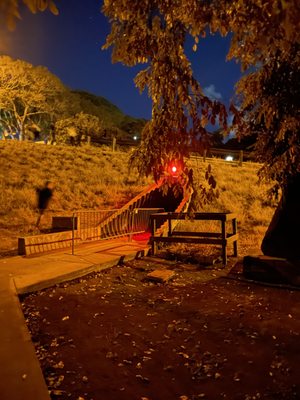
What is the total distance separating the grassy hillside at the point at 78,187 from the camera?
14.2 metres

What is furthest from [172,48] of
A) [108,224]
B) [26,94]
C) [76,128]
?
[76,128]

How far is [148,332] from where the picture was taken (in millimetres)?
5430

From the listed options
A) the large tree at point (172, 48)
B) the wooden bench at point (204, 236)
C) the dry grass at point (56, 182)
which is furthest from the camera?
the dry grass at point (56, 182)

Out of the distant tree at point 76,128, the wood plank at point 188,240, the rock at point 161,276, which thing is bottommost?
the rock at point 161,276

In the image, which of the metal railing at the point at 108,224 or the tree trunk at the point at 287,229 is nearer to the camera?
the tree trunk at the point at 287,229

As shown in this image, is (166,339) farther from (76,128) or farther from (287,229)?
(76,128)

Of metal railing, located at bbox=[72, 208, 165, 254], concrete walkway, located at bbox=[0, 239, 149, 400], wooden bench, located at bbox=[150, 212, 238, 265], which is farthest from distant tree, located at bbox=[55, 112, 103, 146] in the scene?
concrete walkway, located at bbox=[0, 239, 149, 400]

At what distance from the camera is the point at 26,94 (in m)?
36.8

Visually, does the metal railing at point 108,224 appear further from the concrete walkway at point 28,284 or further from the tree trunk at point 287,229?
the tree trunk at point 287,229

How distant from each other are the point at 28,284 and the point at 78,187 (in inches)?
449

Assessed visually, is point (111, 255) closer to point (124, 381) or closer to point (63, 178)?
point (124, 381)

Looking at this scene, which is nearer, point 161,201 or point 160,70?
point 160,70

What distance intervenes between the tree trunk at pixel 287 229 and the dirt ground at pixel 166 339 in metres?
0.97

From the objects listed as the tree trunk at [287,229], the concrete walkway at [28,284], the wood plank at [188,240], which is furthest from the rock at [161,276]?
the tree trunk at [287,229]
